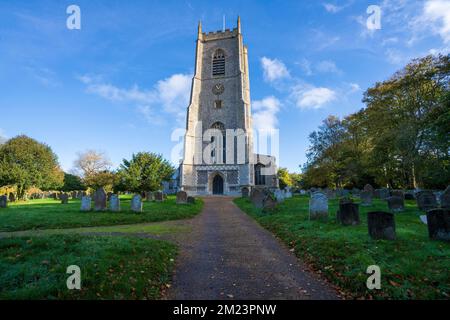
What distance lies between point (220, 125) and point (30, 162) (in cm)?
2663

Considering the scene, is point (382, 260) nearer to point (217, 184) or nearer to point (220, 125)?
point (217, 184)

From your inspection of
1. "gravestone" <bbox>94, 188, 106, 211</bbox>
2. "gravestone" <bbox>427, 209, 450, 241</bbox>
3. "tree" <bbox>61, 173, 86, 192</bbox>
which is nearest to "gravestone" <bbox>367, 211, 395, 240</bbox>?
"gravestone" <bbox>427, 209, 450, 241</bbox>

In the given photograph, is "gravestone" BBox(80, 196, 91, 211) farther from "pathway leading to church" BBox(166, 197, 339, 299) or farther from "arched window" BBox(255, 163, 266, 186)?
"arched window" BBox(255, 163, 266, 186)

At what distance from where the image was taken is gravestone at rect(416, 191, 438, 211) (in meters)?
9.96

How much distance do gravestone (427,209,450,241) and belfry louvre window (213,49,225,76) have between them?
35620mm

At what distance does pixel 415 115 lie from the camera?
1952 centimetres

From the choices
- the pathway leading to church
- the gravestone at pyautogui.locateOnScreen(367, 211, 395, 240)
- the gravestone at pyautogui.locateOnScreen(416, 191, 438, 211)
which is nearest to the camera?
the pathway leading to church

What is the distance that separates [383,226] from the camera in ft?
17.5

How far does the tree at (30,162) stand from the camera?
1062 inches

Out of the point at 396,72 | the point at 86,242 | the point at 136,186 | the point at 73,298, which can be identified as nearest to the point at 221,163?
the point at 136,186

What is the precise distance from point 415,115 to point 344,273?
2170 centimetres

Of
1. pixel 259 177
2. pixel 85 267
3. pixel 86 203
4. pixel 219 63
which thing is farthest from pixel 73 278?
pixel 219 63

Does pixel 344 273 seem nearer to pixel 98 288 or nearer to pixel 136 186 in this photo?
pixel 98 288
